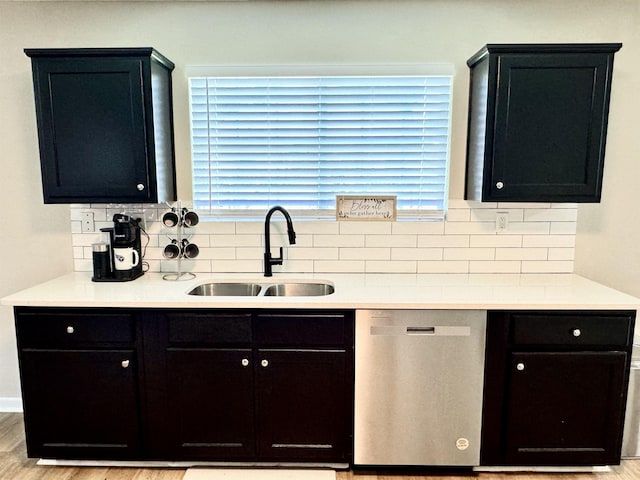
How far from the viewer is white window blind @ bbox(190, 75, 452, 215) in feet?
7.84

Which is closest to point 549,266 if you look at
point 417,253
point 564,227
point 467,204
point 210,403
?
point 564,227

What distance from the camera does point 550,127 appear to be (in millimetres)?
2041

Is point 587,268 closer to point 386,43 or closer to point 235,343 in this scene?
point 386,43

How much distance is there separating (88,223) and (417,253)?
199 centimetres

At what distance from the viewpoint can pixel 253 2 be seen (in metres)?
2.31

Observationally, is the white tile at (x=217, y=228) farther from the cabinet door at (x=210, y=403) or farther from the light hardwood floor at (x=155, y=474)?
the light hardwood floor at (x=155, y=474)

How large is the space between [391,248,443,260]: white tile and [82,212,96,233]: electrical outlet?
181 centimetres

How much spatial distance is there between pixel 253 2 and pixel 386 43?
786mm

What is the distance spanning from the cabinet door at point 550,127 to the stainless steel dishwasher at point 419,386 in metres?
0.75

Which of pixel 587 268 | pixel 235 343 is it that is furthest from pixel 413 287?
pixel 587 268

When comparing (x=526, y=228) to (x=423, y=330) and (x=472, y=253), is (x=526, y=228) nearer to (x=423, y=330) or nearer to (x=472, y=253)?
(x=472, y=253)

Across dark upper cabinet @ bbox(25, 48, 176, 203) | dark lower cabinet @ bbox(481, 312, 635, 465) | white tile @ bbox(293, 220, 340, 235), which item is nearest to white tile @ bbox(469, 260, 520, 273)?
dark lower cabinet @ bbox(481, 312, 635, 465)

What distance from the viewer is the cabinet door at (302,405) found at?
1.92 m

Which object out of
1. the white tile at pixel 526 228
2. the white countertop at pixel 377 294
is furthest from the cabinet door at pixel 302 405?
the white tile at pixel 526 228
